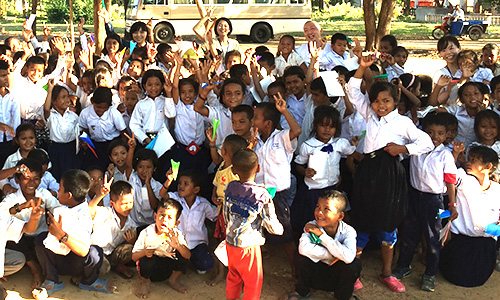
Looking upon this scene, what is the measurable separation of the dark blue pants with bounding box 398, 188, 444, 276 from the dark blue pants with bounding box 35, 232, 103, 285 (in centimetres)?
215

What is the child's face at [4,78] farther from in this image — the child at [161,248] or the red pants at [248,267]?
the red pants at [248,267]

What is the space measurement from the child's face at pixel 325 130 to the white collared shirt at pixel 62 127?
2125 millimetres

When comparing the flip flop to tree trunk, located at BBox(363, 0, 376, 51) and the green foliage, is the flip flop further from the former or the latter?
the green foliage

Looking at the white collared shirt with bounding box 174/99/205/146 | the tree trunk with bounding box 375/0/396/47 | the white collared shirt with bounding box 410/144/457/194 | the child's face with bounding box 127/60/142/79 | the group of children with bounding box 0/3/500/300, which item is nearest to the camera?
the group of children with bounding box 0/3/500/300

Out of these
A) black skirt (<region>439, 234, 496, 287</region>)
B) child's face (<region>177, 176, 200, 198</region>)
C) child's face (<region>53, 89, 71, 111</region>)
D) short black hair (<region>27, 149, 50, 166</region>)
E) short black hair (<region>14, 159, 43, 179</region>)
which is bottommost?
black skirt (<region>439, 234, 496, 287</region>)

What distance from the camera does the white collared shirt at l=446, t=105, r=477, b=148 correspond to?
4410mm

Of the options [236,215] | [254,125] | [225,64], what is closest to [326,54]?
[225,64]

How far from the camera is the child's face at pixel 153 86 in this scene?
4863mm

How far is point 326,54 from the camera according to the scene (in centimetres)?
622

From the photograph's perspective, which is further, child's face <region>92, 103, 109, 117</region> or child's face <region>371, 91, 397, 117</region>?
child's face <region>92, 103, 109, 117</region>

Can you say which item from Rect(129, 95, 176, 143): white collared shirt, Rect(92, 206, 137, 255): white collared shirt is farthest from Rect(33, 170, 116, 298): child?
Rect(129, 95, 176, 143): white collared shirt

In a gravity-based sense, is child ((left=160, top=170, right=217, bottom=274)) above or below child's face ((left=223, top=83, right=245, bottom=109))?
below

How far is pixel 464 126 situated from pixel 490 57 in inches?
62.2

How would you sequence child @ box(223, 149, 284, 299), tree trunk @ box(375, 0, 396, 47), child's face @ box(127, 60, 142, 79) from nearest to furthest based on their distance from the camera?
child @ box(223, 149, 284, 299) < child's face @ box(127, 60, 142, 79) < tree trunk @ box(375, 0, 396, 47)
